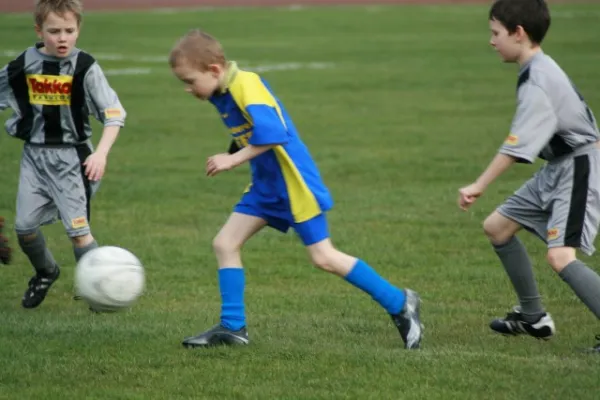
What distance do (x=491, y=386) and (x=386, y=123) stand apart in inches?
413

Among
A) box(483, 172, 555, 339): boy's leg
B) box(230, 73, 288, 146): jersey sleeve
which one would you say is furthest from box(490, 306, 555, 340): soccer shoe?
box(230, 73, 288, 146): jersey sleeve

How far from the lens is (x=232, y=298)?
595 cm

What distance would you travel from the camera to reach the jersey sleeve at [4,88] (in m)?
6.88

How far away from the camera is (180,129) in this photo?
15.4m

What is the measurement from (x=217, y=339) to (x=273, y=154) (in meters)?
0.92

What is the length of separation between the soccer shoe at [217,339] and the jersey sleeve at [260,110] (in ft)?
3.09

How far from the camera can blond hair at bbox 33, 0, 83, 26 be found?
6.60 meters

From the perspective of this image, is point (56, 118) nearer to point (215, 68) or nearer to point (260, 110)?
point (215, 68)

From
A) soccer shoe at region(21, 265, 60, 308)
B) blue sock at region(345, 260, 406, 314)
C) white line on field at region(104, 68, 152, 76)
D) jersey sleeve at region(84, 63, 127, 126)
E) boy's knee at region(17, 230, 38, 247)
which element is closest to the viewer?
blue sock at region(345, 260, 406, 314)

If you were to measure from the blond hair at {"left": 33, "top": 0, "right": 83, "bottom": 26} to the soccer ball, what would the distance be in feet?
4.47

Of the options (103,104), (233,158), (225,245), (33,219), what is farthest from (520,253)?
(33,219)

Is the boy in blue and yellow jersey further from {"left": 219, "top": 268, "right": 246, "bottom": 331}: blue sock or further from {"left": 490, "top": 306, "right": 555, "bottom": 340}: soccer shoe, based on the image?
{"left": 490, "top": 306, "right": 555, "bottom": 340}: soccer shoe

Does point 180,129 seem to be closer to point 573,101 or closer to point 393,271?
point 393,271

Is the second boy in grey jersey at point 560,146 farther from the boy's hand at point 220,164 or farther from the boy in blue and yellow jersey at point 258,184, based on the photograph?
the boy's hand at point 220,164
